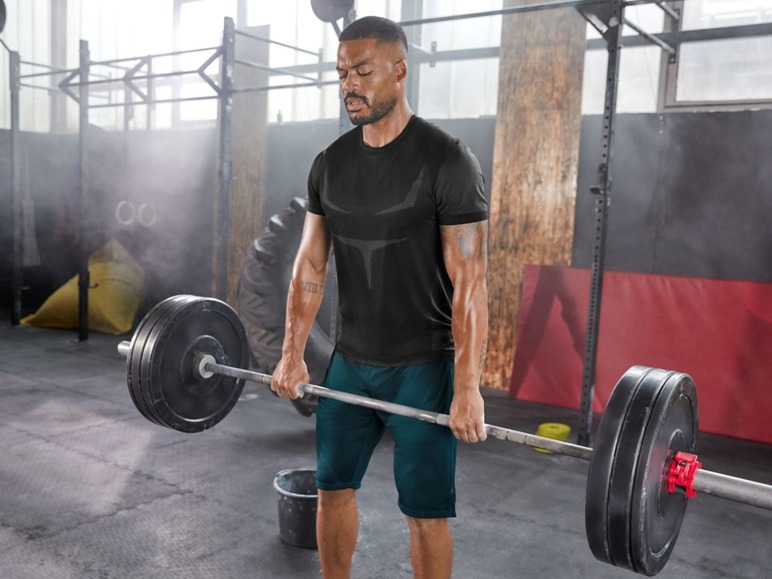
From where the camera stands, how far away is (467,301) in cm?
149

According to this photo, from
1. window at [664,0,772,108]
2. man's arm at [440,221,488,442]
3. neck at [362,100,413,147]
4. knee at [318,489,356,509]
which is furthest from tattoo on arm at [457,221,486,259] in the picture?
window at [664,0,772,108]

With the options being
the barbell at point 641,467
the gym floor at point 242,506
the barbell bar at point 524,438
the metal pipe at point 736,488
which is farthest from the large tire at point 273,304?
the metal pipe at point 736,488

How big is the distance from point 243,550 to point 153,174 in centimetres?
479

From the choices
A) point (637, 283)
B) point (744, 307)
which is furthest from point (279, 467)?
point (744, 307)

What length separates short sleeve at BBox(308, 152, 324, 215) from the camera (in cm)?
167

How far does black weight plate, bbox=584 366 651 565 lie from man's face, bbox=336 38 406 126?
739mm

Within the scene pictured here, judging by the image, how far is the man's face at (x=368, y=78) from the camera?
1.52 meters

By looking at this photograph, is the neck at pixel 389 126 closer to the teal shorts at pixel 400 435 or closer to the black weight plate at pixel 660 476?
the teal shorts at pixel 400 435

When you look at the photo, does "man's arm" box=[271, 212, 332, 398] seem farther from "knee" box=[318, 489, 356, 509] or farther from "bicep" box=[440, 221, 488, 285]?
"bicep" box=[440, 221, 488, 285]

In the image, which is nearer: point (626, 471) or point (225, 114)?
point (626, 471)

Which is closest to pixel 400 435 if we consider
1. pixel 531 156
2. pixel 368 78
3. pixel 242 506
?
pixel 368 78

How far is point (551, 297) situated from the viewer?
4.14 metres

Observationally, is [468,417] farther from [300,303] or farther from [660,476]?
[300,303]

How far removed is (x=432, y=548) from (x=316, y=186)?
0.85m
